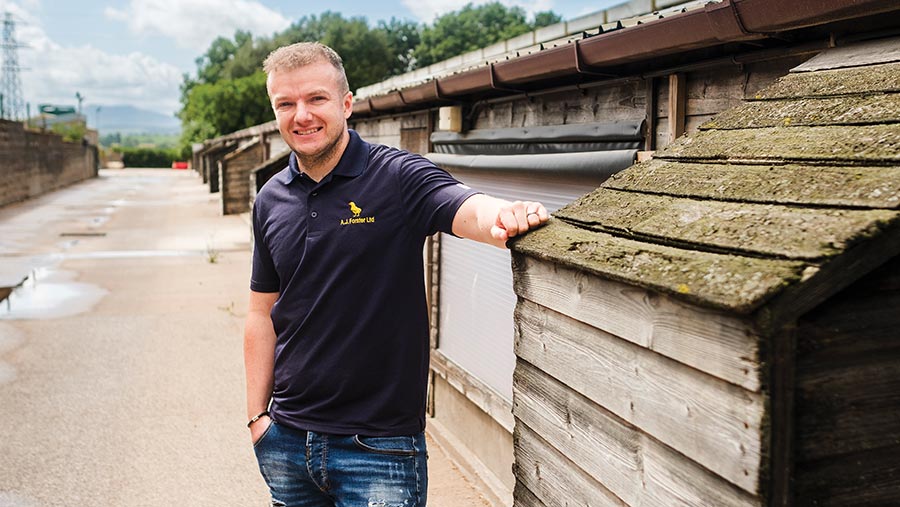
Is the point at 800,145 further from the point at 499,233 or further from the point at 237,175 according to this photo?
the point at 237,175

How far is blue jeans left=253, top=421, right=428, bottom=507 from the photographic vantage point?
2.29 metres

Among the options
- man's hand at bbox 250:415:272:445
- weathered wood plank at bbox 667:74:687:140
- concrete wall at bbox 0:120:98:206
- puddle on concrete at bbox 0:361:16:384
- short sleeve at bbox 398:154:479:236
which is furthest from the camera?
concrete wall at bbox 0:120:98:206

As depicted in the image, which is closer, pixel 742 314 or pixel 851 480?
pixel 742 314

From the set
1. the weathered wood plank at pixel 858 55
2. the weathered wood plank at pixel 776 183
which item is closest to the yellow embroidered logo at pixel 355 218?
the weathered wood plank at pixel 776 183

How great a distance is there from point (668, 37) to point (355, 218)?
1.59 m

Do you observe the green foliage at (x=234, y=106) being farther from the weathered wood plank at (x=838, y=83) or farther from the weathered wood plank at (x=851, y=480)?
the weathered wood plank at (x=851, y=480)

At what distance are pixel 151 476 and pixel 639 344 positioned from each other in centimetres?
479

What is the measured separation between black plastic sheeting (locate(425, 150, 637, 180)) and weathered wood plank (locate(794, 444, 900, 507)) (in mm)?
2373

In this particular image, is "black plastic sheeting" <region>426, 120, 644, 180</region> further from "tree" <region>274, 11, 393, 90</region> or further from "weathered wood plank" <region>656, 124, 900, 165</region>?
"tree" <region>274, 11, 393, 90</region>

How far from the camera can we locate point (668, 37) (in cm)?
311

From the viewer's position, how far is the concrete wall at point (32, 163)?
81.7ft

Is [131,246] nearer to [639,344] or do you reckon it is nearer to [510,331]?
[510,331]

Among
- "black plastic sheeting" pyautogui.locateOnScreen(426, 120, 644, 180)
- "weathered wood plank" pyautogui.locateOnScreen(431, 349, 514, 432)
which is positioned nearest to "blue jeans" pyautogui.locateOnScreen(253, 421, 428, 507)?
"black plastic sheeting" pyautogui.locateOnScreen(426, 120, 644, 180)

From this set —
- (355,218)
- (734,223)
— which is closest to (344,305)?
(355,218)
